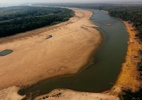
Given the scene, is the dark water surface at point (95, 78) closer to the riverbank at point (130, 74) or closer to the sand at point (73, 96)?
the riverbank at point (130, 74)

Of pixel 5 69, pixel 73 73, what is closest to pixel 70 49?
pixel 73 73

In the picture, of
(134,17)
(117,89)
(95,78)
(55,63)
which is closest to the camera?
(117,89)

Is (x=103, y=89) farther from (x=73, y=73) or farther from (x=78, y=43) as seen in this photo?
(x=78, y=43)

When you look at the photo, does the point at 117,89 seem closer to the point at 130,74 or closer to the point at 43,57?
the point at 130,74

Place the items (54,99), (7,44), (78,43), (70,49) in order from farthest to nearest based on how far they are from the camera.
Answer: (7,44) → (78,43) → (70,49) → (54,99)

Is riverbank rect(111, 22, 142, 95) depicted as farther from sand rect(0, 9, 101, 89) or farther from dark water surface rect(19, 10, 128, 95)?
sand rect(0, 9, 101, 89)

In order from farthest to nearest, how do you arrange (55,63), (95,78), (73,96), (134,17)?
(134,17) → (55,63) → (95,78) → (73,96)

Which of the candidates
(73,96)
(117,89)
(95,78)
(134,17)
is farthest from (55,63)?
(134,17)

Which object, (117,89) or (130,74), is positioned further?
(130,74)

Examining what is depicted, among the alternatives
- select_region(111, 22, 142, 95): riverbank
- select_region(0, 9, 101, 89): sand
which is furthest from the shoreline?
select_region(0, 9, 101, 89): sand

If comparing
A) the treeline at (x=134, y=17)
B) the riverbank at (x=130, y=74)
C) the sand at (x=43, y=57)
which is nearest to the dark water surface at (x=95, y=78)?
the riverbank at (x=130, y=74)
